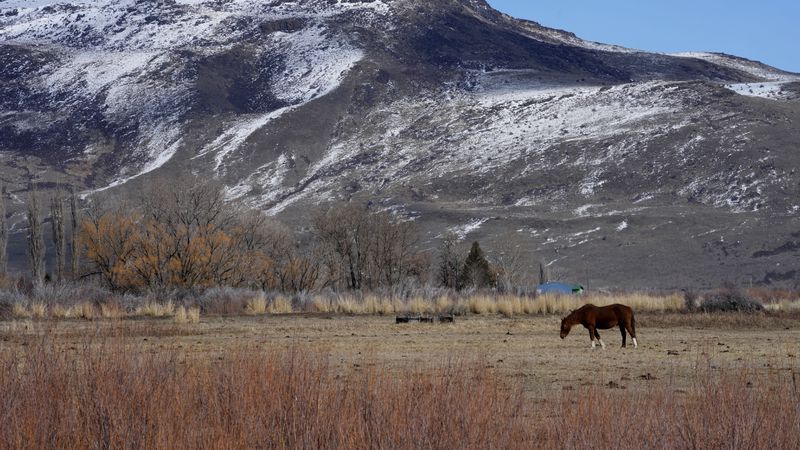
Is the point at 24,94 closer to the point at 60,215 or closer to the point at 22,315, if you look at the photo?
the point at 60,215

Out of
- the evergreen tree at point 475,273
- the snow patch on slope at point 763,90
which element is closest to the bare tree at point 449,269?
the evergreen tree at point 475,273

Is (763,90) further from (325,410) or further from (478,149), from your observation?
(325,410)

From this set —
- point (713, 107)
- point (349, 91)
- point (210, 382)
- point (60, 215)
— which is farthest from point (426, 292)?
point (349, 91)

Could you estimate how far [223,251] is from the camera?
160 ft

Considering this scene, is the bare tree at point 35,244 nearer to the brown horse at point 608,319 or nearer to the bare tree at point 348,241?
the bare tree at point 348,241

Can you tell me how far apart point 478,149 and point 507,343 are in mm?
115826

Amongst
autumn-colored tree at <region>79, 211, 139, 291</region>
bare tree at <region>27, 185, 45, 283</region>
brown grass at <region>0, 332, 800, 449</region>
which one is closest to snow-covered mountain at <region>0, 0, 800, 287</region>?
bare tree at <region>27, 185, 45, 283</region>

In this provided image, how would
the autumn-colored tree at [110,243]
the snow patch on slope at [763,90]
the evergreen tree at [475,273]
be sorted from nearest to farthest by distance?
the autumn-colored tree at [110,243], the evergreen tree at [475,273], the snow patch on slope at [763,90]

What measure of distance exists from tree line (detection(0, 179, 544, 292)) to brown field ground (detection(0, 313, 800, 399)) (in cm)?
1276

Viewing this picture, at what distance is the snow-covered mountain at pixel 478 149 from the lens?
95.4 metres

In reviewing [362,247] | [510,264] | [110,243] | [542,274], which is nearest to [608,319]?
[110,243]

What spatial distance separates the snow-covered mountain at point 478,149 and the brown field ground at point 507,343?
53082mm

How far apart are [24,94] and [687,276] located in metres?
138

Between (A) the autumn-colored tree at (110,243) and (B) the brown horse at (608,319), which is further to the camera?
(A) the autumn-colored tree at (110,243)
